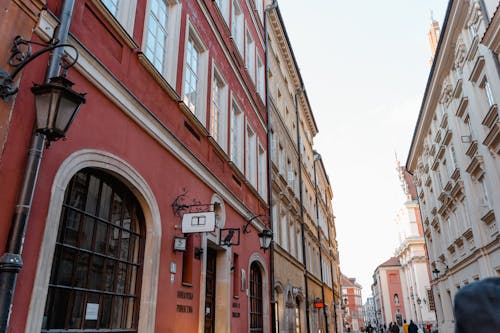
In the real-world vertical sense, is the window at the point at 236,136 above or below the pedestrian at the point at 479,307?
above

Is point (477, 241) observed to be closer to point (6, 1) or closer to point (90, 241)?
point (90, 241)

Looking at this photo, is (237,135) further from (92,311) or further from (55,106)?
(55,106)

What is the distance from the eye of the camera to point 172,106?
25.4ft

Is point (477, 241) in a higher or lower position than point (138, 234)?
higher

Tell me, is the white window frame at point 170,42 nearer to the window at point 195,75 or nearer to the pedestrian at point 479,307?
the window at point 195,75

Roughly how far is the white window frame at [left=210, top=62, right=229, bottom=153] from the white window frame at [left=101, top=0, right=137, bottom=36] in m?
3.71

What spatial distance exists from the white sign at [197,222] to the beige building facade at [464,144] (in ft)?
35.9

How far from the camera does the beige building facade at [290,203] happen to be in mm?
16373

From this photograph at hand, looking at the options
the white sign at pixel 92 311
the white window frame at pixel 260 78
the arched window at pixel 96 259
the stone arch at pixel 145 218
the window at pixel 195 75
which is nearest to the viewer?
the stone arch at pixel 145 218

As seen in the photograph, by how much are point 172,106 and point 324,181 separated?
3198 cm

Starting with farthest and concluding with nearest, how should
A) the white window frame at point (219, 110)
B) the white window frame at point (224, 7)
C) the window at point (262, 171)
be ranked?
1. the window at point (262, 171)
2. the white window frame at point (224, 7)
3. the white window frame at point (219, 110)

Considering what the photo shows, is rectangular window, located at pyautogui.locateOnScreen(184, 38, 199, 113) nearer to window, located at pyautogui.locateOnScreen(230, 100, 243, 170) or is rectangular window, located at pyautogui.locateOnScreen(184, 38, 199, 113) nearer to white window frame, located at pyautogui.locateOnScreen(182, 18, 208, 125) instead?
white window frame, located at pyautogui.locateOnScreen(182, 18, 208, 125)

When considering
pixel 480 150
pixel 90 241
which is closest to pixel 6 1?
pixel 90 241

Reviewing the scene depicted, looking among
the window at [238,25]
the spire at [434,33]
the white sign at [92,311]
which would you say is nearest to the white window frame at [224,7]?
the window at [238,25]
